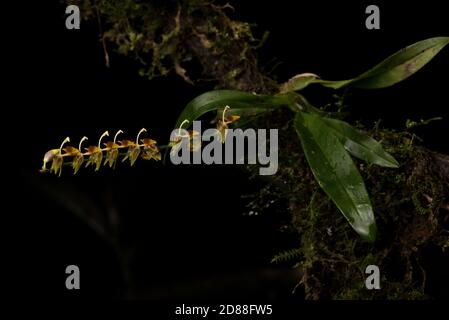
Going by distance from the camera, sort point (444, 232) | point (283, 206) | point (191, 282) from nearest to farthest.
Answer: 1. point (444, 232)
2. point (283, 206)
3. point (191, 282)

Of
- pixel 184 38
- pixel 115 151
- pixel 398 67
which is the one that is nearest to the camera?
pixel 115 151

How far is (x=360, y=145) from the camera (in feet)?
4.24

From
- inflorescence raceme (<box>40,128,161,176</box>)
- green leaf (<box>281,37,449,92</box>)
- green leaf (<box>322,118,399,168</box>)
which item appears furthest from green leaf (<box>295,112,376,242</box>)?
inflorescence raceme (<box>40,128,161,176</box>)

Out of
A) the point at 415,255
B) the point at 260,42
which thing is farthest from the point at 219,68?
the point at 415,255

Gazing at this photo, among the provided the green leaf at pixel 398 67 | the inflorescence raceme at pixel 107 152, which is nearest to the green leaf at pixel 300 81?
the green leaf at pixel 398 67

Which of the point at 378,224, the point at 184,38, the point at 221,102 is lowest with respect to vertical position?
the point at 378,224

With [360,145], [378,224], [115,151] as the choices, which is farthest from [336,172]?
[115,151]

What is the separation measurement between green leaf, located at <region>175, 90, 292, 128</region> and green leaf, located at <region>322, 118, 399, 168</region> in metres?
0.13

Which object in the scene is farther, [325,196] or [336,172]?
[325,196]

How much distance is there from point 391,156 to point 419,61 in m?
0.21

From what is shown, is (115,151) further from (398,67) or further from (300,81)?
(398,67)

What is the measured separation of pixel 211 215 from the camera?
2.14 m

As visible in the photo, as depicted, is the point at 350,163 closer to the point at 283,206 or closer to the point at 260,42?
the point at 283,206

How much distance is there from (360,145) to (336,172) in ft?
0.25
